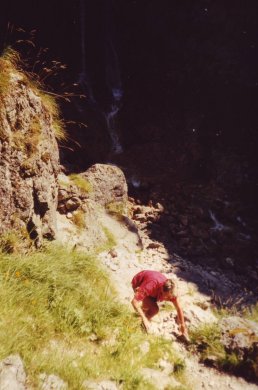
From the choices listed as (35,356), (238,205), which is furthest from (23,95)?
(238,205)

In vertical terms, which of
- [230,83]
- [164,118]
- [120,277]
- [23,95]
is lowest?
[120,277]

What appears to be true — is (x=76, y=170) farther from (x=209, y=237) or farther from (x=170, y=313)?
(x=170, y=313)

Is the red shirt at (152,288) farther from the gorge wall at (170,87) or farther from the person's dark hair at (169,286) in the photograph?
the gorge wall at (170,87)

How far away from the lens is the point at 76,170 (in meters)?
10.6

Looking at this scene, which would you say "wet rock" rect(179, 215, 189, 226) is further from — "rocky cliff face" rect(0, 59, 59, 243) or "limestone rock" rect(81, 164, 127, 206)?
"rocky cliff face" rect(0, 59, 59, 243)

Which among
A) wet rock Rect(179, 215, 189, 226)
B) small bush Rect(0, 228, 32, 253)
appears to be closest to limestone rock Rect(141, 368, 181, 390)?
small bush Rect(0, 228, 32, 253)

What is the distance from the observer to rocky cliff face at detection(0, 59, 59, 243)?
4.41 m

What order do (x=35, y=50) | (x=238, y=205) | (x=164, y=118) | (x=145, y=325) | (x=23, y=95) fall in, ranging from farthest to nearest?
1. (x=164, y=118)
2. (x=238, y=205)
3. (x=35, y=50)
4. (x=23, y=95)
5. (x=145, y=325)

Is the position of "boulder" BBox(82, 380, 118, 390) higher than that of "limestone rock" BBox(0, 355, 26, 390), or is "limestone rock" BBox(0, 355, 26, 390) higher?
"limestone rock" BBox(0, 355, 26, 390)

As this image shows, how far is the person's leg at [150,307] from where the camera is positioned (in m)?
4.98

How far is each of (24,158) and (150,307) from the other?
3.06 metres

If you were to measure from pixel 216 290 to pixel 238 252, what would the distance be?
279 centimetres

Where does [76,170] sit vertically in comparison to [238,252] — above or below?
above

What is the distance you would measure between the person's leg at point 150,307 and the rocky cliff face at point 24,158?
1877 mm
